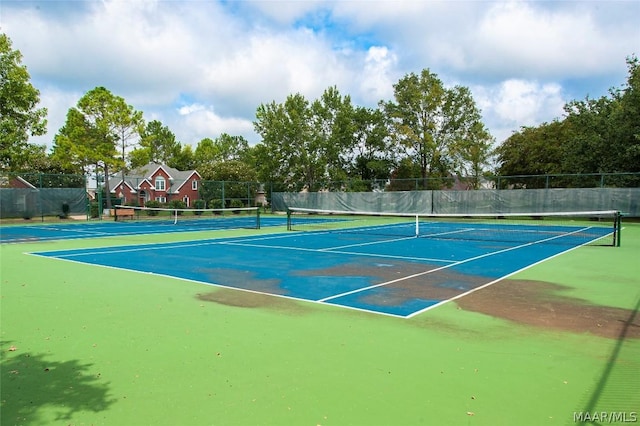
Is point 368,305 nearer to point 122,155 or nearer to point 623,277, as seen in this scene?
point 623,277

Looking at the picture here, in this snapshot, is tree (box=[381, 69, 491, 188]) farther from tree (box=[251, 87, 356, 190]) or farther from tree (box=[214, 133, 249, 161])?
tree (box=[214, 133, 249, 161])

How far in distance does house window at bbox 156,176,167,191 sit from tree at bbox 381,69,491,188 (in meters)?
30.3

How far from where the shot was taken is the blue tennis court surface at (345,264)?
23.8 ft

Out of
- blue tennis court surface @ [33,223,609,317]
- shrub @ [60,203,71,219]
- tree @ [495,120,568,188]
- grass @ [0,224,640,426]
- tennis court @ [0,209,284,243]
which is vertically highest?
tree @ [495,120,568,188]

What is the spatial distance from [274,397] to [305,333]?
1682 mm

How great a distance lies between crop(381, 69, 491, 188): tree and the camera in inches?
1682

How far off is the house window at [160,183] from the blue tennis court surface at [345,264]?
4521cm

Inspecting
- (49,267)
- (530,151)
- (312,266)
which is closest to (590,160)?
(530,151)

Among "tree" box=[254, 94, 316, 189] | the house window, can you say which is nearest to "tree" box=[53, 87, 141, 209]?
"tree" box=[254, 94, 316, 189]

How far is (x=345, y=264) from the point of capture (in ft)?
33.7

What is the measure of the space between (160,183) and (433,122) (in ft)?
113

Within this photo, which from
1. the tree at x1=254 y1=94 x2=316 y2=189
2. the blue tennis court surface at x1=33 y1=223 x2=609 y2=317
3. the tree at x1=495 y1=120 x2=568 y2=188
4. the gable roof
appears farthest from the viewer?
the gable roof

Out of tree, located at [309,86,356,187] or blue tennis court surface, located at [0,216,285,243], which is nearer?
blue tennis court surface, located at [0,216,285,243]

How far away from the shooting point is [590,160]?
30.6 meters
